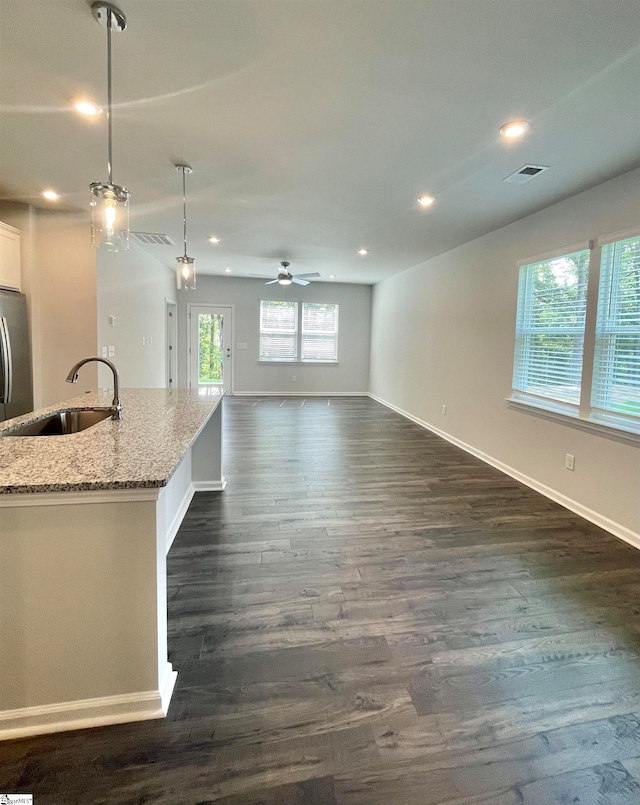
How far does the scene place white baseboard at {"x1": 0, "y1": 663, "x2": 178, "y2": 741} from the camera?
1.32 m

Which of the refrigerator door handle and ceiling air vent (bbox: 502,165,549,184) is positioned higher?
ceiling air vent (bbox: 502,165,549,184)

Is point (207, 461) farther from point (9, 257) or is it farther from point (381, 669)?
point (9, 257)

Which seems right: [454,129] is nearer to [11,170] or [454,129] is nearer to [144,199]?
[144,199]

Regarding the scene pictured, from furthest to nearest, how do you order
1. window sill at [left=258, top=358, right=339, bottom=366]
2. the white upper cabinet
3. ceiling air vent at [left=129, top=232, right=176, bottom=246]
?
1. window sill at [left=258, top=358, right=339, bottom=366]
2. ceiling air vent at [left=129, top=232, right=176, bottom=246]
3. the white upper cabinet

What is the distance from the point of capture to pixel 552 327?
11.7 ft

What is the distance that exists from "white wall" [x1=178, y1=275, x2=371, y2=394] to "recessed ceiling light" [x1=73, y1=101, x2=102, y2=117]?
6.34 m

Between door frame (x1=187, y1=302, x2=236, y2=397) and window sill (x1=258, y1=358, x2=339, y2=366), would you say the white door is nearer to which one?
door frame (x1=187, y1=302, x2=236, y2=397)

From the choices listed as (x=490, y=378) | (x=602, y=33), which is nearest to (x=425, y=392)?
(x=490, y=378)

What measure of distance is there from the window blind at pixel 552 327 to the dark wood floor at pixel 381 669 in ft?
3.78

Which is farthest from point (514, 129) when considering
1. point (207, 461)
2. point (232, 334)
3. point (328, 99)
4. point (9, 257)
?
point (232, 334)

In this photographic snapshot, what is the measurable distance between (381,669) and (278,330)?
7941 mm

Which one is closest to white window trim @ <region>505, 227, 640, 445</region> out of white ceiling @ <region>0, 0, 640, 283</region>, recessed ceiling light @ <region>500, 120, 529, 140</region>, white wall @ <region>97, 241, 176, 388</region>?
white ceiling @ <region>0, 0, 640, 283</region>

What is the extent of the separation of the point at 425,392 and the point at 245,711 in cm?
543

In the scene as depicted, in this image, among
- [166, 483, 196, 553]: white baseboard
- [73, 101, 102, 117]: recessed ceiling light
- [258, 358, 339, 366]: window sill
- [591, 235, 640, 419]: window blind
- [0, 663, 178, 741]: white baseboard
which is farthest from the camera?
[258, 358, 339, 366]: window sill
